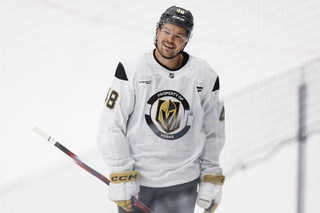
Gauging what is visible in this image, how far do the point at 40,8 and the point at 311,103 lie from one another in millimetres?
1125

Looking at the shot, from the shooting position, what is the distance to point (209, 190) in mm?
1327

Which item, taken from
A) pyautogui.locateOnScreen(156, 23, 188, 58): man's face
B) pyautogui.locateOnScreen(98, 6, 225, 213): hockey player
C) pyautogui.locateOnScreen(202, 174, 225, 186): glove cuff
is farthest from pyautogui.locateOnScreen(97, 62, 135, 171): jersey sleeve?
pyautogui.locateOnScreen(202, 174, 225, 186): glove cuff

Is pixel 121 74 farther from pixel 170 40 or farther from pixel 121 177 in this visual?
pixel 121 177

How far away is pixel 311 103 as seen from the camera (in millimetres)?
1622

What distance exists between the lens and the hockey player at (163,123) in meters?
1.19

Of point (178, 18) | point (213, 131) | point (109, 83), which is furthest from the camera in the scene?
point (109, 83)

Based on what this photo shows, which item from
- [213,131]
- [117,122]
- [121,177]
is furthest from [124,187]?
[213,131]

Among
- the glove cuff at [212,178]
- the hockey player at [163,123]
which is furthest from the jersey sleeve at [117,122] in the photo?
the glove cuff at [212,178]

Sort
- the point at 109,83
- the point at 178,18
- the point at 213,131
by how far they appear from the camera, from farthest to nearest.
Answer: the point at 109,83 → the point at 213,131 → the point at 178,18

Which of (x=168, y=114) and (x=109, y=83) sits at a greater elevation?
(x=109, y=83)

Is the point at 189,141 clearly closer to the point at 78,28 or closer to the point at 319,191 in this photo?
the point at 319,191

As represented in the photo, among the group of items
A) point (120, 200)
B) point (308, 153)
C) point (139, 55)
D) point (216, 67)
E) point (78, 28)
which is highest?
point (78, 28)

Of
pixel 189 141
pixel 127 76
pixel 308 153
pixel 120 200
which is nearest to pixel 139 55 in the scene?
pixel 127 76

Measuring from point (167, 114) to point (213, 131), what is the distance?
6.4 inches
